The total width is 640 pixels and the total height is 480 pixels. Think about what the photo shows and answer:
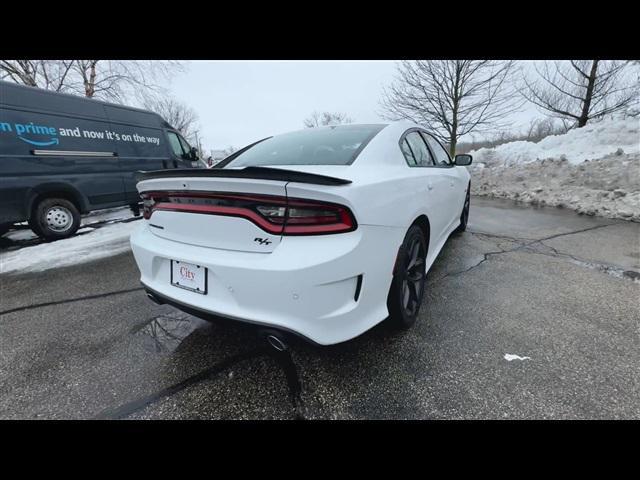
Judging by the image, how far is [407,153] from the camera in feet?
7.82

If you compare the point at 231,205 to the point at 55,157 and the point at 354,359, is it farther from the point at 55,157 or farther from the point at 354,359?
the point at 55,157

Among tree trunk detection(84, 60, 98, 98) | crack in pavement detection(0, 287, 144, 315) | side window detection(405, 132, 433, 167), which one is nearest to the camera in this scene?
side window detection(405, 132, 433, 167)

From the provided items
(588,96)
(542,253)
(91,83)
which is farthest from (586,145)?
(91,83)

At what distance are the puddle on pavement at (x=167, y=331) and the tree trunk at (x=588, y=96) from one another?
17022 millimetres

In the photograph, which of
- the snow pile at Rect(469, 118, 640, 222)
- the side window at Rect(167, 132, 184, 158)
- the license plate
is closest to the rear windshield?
the license plate

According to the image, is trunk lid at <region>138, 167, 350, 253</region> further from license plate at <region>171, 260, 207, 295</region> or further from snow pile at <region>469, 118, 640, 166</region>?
snow pile at <region>469, 118, 640, 166</region>

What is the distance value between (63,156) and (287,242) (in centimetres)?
601

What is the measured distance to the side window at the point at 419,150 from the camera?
255 cm

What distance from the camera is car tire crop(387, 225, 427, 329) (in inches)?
74.7

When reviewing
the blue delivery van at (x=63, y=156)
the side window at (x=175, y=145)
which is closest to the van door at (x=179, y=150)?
the side window at (x=175, y=145)

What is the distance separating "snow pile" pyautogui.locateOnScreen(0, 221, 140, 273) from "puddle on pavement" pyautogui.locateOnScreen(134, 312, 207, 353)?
228cm

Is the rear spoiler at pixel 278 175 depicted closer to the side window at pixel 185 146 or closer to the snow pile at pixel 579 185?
the snow pile at pixel 579 185
